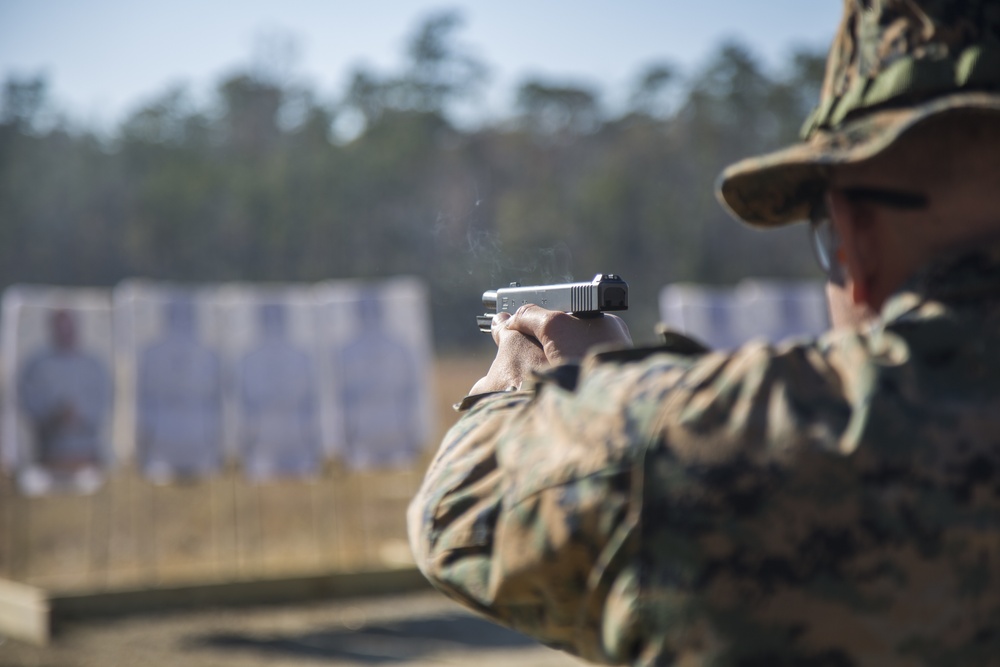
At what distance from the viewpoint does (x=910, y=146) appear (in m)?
1.00

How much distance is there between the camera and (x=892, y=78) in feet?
3.36

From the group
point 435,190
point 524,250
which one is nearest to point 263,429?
point 524,250

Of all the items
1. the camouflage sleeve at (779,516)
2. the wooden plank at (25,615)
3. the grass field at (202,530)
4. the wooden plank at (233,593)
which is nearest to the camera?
the camouflage sleeve at (779,516)

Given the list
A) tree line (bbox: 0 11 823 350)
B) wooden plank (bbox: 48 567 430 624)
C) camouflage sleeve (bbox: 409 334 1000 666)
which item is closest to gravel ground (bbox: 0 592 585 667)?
wooden plank (bbox: 48 567 430 624)

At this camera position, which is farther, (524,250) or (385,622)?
(385,622)

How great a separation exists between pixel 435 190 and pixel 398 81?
284cm

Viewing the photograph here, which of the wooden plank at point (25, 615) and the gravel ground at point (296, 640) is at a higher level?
the wooden plank at point (25, 615)

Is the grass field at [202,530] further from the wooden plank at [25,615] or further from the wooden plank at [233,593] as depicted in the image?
the wooden plank at [25,615]

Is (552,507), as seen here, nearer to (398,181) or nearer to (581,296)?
(581,296)

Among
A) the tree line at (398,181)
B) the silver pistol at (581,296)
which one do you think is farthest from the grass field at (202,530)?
the tree line at (398,181)

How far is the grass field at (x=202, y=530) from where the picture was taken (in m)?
8.86

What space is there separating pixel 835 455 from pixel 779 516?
0.07m

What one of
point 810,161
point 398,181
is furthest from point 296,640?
point 398,181

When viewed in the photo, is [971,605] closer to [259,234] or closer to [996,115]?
[996,115]
